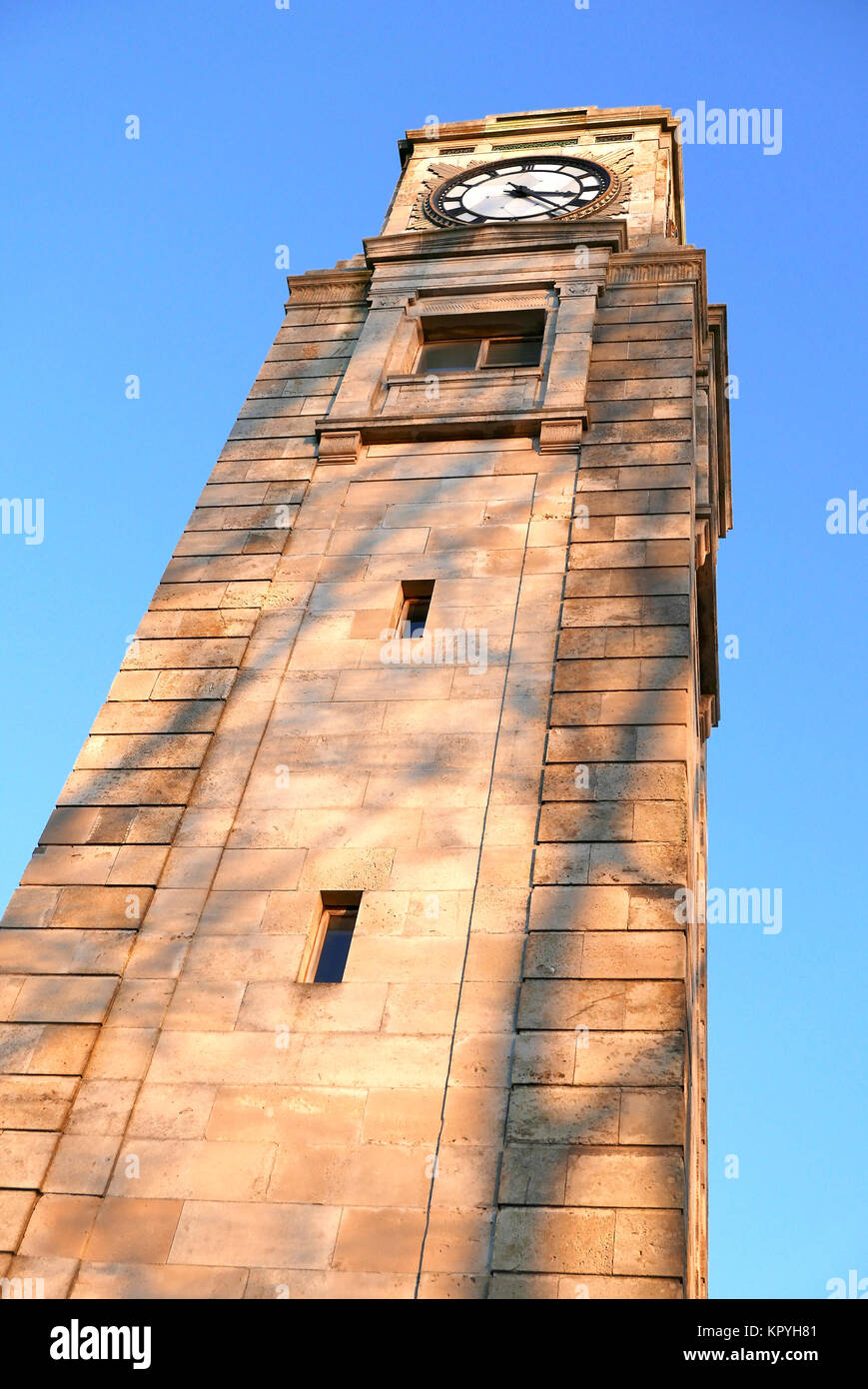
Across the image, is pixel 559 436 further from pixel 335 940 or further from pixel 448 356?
pixel 335 940

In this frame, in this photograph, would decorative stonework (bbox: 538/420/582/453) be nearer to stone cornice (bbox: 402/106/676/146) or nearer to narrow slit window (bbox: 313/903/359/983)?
narrow slit window (bbox: 313/903/359/983)

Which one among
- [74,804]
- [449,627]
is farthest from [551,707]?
[74,804]

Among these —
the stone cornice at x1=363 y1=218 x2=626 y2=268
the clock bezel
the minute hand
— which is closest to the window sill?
the stone cornice at x1=363 y1=218 x2=626 y2=268

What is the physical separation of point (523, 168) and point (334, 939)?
23.7 metres

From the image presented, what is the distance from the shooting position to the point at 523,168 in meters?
37.6

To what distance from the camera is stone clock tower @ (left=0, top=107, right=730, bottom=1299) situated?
17.1 m

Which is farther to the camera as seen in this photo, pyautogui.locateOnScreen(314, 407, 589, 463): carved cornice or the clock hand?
the clock hand

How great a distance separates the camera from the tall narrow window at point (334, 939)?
1956cm

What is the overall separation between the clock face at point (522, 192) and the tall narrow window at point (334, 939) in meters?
19.4

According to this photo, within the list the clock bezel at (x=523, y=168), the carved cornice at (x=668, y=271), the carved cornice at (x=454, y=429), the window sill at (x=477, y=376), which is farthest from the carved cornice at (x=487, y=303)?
the carved cornice at (x=454, y=429)

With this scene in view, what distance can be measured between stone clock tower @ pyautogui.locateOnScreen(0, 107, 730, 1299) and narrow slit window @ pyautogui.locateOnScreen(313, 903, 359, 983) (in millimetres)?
54

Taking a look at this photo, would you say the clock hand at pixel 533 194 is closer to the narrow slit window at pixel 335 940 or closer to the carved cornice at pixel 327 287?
the carved cornice at pixel 327 287

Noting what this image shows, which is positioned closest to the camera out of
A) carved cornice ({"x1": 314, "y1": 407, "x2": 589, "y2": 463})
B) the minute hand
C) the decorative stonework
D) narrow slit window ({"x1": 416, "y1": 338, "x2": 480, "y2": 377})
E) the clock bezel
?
the decorative stonework
